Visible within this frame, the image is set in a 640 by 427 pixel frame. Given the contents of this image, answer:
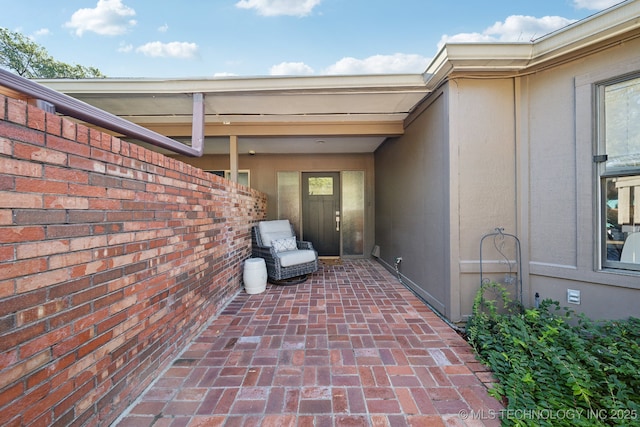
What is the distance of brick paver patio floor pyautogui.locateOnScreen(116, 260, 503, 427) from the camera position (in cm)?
134

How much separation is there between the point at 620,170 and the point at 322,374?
301 cm

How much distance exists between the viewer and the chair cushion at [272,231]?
391 cm

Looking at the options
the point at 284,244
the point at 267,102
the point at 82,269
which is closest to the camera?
the point at 82,269

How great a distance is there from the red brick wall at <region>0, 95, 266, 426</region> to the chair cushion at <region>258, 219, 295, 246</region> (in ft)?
6.37

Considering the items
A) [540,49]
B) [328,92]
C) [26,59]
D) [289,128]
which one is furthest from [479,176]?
[26,59]

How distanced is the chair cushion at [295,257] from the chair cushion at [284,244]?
15 centimetres

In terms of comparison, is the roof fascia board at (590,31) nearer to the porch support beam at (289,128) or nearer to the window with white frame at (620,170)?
the window with white frame at (620,170)

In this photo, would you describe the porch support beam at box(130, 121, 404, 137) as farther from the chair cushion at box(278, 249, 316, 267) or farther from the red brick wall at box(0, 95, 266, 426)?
the red brick wall at box(0, 95, 266, 426)

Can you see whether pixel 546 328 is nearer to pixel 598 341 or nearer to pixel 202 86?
pixel 598 341

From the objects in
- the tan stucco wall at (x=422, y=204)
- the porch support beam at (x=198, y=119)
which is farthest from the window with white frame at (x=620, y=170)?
the porch support beam at (x=198, y=119)

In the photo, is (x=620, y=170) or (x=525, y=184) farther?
(x=525, y=184)

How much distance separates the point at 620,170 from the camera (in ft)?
6.73

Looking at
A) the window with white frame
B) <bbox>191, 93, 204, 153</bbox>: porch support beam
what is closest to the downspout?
<bbox>191, 93, 204, 153</bbox>: porch support beam

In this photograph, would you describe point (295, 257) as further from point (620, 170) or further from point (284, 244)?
point (620, 170)
